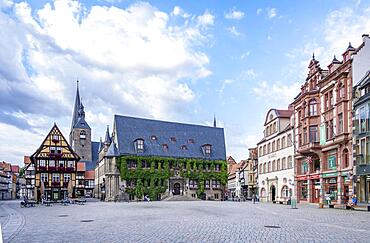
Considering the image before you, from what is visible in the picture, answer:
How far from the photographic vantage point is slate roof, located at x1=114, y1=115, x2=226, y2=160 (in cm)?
8312

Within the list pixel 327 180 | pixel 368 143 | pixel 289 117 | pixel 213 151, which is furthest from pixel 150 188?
pixel 368 143

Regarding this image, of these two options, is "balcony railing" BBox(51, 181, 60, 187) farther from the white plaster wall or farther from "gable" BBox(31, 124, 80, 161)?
the white plaster wall

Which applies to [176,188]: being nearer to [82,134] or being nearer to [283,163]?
[283,163]

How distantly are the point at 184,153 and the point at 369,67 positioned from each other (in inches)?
1989

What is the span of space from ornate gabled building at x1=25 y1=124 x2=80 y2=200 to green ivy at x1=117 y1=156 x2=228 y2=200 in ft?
30.7

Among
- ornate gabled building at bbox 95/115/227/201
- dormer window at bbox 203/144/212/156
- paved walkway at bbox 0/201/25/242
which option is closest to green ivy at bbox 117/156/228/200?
ornate gabled building at bbox 95/115/227/201

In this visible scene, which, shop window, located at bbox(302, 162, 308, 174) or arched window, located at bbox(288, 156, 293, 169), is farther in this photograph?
arched window, located at bbox(288, 156, 293, 169)

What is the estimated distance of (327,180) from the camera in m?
48.4

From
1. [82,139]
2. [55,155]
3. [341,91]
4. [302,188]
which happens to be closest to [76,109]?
[82,139]

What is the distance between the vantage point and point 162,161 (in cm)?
8344

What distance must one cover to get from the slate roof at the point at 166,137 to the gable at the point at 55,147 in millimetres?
9095

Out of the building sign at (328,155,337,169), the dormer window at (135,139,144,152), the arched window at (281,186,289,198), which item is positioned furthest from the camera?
the dormer window at (135,139,144,152)

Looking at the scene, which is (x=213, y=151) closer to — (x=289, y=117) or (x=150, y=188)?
(x=150, y=188)

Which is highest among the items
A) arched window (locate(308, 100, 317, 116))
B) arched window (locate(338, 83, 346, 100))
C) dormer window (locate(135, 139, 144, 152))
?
arched window (locate(338, 83, 346, 100))
